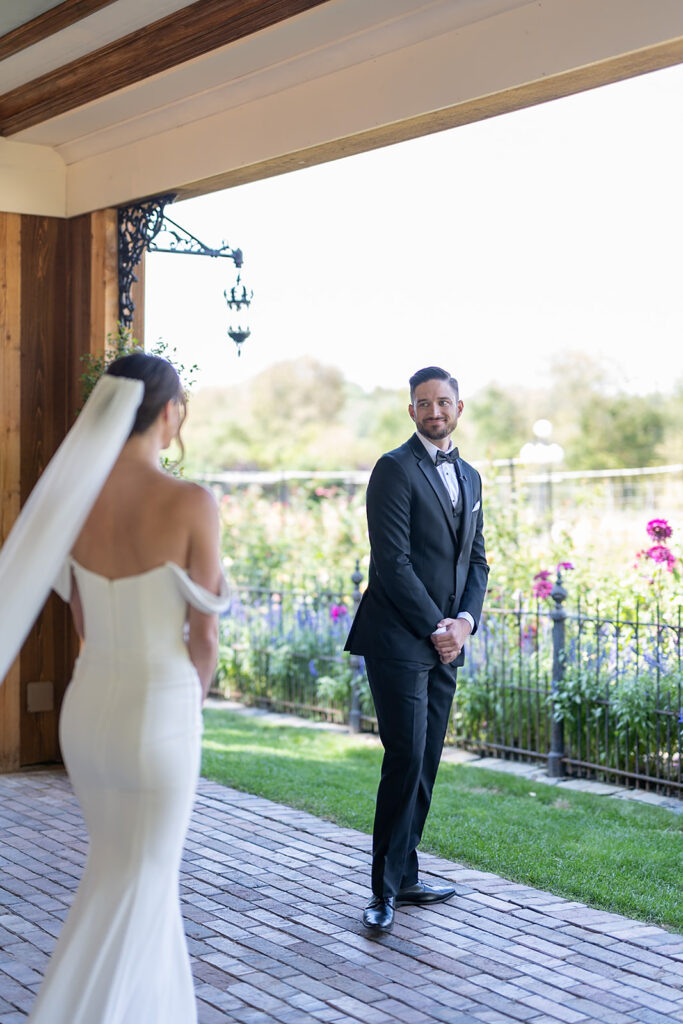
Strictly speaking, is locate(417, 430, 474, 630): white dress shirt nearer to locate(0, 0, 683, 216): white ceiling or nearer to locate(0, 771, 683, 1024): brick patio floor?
locate(0, 771, 683, 1024): brick patio floor

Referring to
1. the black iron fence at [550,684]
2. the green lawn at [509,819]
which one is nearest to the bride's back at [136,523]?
the green lawn at [509,819]

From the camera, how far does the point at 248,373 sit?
3828cm

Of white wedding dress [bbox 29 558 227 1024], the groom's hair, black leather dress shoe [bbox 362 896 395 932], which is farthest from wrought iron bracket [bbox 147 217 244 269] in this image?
white wedding dress [bbox 29 558 227 1024]

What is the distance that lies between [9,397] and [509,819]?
13.4 ft

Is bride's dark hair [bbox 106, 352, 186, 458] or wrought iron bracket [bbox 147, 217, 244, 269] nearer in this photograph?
bride's dark hair [bbox 106, 352, 186, 458]

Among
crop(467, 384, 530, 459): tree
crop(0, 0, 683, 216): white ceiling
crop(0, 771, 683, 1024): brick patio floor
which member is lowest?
crop(0, 771, 683, 1024): brick patio floor

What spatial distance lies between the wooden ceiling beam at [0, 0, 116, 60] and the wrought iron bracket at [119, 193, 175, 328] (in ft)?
4.99

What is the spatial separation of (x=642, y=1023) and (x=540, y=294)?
31.3m

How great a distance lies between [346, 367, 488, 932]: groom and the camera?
4.75m

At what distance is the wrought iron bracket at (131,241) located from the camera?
7.49 meters

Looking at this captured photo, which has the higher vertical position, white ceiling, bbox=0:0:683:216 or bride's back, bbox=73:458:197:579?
white ceiling, bbox=0:0:683:216

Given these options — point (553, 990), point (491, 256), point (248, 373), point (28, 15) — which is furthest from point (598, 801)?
point (248, 373)

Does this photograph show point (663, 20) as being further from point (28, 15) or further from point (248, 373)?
point (248, 373)

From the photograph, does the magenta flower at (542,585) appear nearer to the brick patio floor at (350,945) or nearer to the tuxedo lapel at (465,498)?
the brick patio floor at (350,945)
